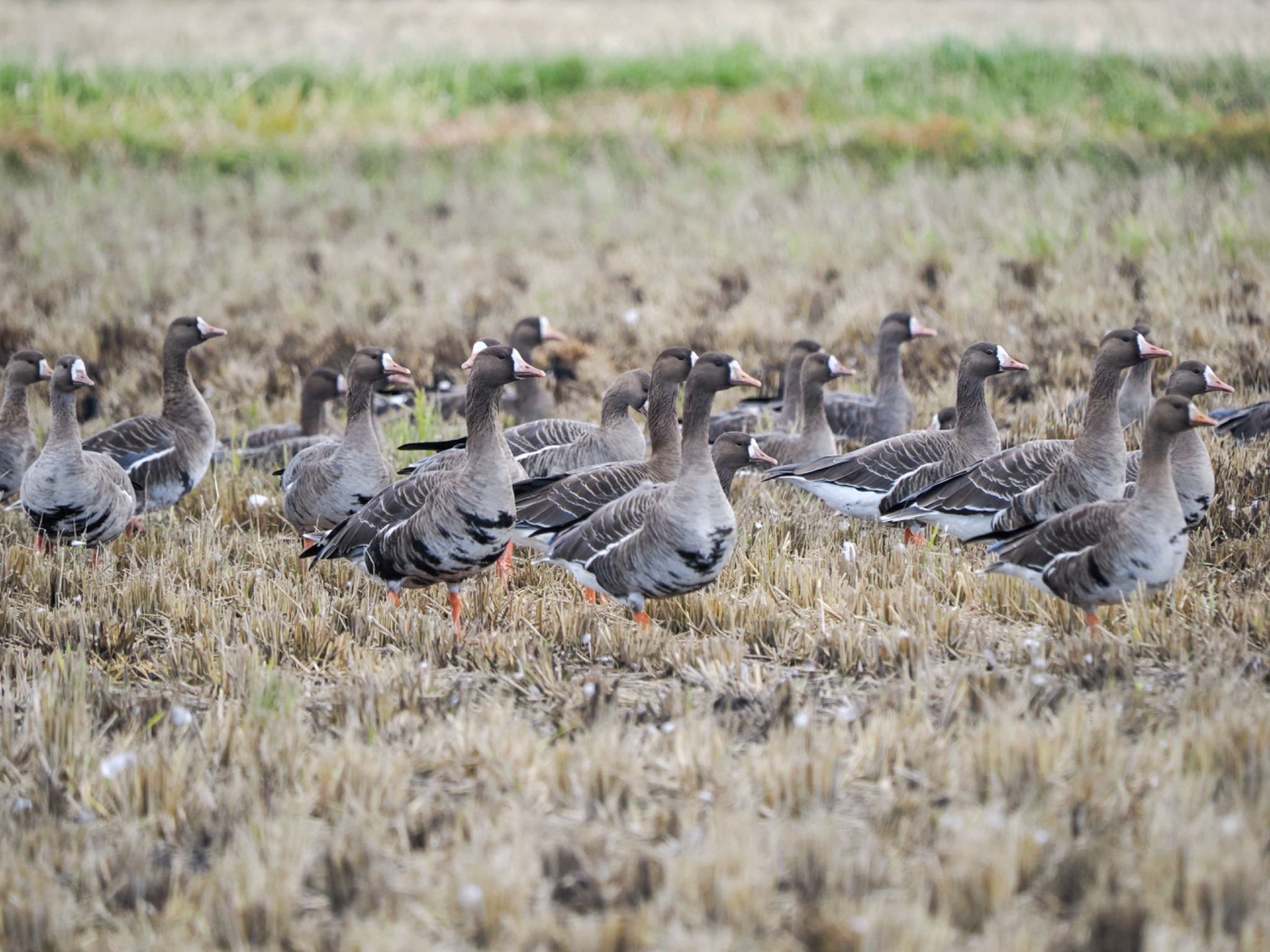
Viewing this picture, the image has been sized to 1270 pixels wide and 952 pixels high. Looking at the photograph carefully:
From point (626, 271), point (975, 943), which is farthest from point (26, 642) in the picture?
point (626, 271)

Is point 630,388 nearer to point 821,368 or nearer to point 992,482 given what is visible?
point 821,368

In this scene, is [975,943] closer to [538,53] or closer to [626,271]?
[626,271]

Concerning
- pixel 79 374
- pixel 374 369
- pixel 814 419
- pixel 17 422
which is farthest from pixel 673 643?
pixel 17 422

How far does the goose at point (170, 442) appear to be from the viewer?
9.06m

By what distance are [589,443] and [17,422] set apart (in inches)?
163

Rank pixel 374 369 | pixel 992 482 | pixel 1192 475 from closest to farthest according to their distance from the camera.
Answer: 1. pixel 1192 475
2. pixel 992 482
3. pixel 374 369

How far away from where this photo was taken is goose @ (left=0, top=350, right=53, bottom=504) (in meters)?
9.03

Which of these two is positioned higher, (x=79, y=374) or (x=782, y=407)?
(x=79, y=374)

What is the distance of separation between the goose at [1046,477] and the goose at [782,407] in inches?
106

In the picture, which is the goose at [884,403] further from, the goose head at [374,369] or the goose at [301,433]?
the goose at [301,433]

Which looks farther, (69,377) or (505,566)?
(69,377)

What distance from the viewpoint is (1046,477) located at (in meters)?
7.70

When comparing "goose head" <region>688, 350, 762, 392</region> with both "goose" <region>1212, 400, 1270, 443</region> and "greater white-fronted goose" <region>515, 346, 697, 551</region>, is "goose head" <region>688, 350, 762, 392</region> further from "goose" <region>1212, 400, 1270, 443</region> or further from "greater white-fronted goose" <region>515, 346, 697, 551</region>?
"goose" <region>1212, 400, 1270, 443</region>

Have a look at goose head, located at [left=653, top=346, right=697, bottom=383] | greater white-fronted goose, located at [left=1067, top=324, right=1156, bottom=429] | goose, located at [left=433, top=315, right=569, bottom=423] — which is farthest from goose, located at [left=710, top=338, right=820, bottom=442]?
goose head, located at [left=653, top=346, right=697, bottom=383]
